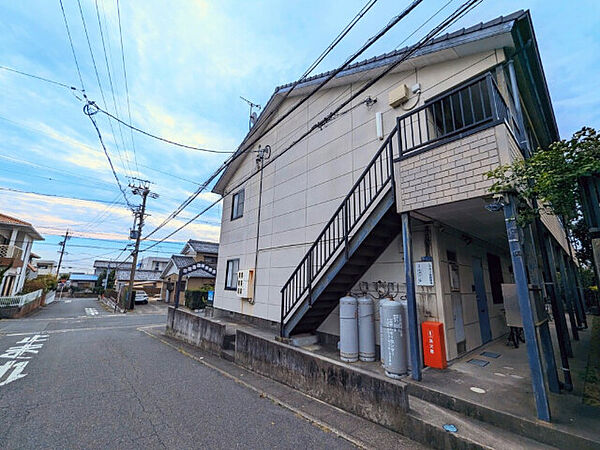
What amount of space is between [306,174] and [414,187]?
393 centimetres

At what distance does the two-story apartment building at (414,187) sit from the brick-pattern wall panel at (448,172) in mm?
14

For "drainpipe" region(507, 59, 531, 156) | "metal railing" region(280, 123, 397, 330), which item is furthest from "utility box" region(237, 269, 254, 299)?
"drainpipe" region(507, 59, 531, 156)

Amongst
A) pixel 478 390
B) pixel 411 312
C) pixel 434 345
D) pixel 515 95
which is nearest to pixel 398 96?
pixel 515 95

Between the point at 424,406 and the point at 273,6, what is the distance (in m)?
6.34

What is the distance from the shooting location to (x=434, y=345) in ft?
13.0

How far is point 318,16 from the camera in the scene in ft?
13.8

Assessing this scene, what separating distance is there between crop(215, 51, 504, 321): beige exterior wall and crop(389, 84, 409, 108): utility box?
141mm

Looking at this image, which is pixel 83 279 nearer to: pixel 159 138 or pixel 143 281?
pixel 143 281

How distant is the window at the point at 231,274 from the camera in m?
9.34

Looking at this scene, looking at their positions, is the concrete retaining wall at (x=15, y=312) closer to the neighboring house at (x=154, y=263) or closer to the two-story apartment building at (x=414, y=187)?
the two-story apartment building at (x=414, y=187)

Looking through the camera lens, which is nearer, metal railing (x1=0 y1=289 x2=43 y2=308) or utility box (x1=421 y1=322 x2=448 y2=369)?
utility box (x1=421 y1=322 x2=448 y2=369)

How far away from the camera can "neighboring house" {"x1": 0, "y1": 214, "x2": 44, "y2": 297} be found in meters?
17.7

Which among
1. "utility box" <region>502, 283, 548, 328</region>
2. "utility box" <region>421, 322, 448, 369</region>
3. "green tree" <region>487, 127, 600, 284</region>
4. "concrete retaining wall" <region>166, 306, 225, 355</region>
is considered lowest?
"concrete retaining wall" <region>166, 306, 225, 355</region>

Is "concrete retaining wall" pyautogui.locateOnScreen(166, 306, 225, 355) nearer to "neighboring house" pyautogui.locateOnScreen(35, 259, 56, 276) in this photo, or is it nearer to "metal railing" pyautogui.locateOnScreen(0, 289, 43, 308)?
"metal railing" pyautogui.locateOnScreen(0, 289, 43, 308)
